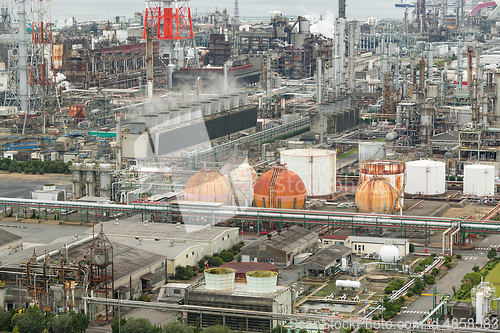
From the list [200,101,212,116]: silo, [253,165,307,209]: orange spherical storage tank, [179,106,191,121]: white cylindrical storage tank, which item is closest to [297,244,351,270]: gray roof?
[253,165,307,209]: orange spherical storage tank

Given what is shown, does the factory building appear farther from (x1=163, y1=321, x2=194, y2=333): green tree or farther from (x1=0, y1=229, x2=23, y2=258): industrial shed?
(x1=0, y1=229, x2=23, y2=258): industrial shed

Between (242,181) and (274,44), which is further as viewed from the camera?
(274,44)

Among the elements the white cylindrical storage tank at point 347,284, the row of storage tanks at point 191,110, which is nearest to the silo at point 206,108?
the row of storage tanks at point 191,110

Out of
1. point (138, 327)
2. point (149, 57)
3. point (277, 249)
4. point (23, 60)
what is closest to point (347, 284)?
point (277, 249)

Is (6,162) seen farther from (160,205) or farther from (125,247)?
(125,247)

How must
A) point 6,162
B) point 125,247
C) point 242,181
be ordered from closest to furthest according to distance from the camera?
point 125,247 < point 242,181 < point 6,162

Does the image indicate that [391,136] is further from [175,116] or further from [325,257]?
[325,257]

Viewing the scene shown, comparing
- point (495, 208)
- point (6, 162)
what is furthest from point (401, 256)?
point (6, 162)
